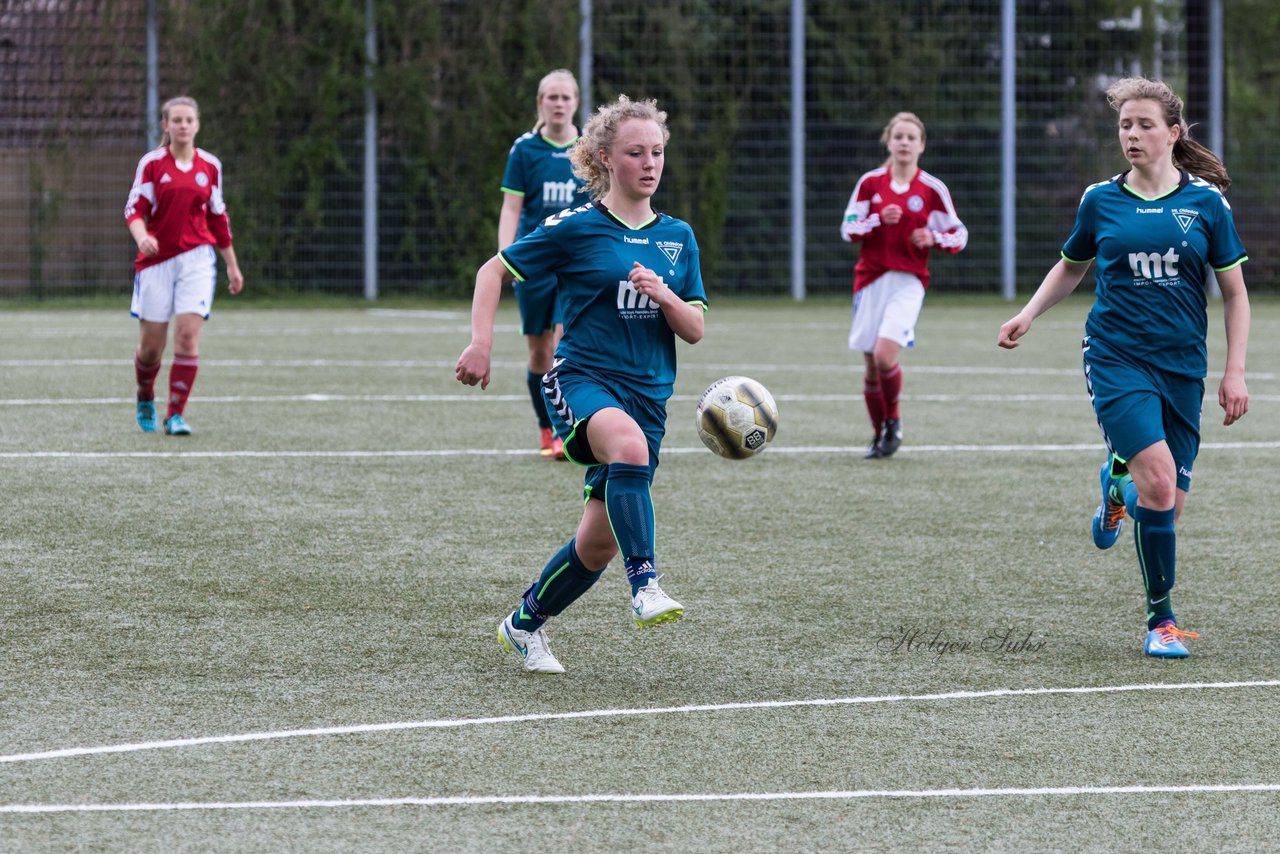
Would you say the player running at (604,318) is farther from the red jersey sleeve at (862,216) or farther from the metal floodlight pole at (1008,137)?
the metal floodlight pole at (1008,137)

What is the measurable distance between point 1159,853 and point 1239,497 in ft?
17.6

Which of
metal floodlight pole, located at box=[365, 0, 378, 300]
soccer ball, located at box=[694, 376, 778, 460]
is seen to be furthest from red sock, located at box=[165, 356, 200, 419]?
metal floodlight pole, located at box=[365, 0, 378, 300]

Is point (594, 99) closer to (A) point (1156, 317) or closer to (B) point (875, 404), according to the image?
(B) point (875, 404)

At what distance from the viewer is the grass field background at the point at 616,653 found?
4043 mm

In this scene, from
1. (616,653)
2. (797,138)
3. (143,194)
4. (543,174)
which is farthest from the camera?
(797,138)

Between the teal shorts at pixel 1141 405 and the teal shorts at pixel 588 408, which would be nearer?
the teal shorts at pixel 588 408

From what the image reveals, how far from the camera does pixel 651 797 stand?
4.15 metres

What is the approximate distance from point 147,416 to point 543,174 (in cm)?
286

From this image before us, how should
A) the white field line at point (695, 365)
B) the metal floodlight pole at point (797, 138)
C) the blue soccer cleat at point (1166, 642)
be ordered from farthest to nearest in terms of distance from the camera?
the metal floodlight pole at point (797, 138), the white field line at point (695, 365), the blue soccer cleat at point (1166, 642)

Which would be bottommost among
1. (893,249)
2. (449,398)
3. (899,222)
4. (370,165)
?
(449,398)

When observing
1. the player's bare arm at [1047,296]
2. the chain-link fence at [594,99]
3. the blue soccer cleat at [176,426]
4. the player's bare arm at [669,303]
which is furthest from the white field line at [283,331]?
the player's bare arm at [669,303]

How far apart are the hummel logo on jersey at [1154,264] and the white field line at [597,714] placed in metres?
1.38

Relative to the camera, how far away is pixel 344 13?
24531 millimetres

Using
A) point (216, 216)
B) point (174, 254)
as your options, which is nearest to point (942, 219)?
point (216, 216)
